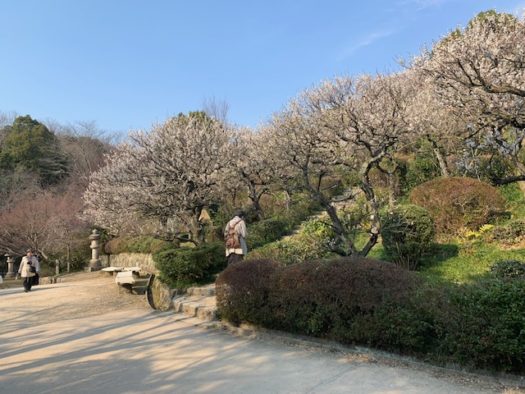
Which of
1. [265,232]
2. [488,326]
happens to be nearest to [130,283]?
[265,232]

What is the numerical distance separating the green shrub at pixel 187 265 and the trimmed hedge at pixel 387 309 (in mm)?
3438

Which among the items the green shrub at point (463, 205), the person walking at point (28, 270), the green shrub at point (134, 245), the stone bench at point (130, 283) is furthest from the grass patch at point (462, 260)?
the person walking at point (28, 270)

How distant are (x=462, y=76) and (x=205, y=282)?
7.22 m

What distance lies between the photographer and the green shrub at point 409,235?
855cm

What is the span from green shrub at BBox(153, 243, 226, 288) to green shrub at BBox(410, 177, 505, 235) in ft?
18.9

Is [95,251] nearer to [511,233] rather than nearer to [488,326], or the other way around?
[511,233]

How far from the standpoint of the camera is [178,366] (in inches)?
188

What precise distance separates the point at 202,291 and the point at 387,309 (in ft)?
17.9

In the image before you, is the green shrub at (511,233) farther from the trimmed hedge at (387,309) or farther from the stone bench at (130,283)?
the stone bench at (130,283)

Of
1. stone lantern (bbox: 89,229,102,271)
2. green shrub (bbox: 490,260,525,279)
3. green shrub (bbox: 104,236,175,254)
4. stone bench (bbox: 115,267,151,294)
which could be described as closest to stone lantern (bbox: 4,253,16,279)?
stone lantern (bbox: 89,229,102,271)

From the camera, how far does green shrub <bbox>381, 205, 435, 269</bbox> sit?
28.0 ft

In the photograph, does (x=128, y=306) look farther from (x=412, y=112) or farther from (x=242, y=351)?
(x=412, y=112)

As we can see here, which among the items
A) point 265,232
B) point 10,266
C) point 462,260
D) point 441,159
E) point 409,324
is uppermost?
point 441,159

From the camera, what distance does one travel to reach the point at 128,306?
972cm
